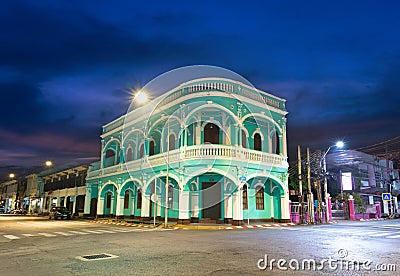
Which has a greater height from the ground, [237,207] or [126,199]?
[126,199]

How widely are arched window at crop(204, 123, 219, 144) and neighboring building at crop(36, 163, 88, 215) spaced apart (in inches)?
856

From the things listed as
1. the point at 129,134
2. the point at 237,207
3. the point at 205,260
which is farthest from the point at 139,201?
the point at 205,260

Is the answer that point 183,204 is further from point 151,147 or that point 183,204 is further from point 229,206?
point 151,147

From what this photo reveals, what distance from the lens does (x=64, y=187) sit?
4472 centimetres

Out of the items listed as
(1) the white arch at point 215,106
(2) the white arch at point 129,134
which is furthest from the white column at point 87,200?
(1) the white arch at point 215,106

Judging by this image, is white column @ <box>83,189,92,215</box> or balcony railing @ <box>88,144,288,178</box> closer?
balcony railing @ <box>88,144,288,178</box>

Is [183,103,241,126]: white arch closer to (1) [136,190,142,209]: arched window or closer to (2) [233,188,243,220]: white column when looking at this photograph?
(2) [233,188,243,220]: white column

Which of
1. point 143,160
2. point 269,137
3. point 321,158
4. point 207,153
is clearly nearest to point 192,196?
point 207,153

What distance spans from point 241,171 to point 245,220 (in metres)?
3.54

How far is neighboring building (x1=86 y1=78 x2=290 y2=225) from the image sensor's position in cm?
2020

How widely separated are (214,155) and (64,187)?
105 feet

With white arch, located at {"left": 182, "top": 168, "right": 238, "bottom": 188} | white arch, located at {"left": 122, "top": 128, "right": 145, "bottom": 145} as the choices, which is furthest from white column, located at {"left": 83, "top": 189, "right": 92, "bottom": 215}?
white arch, located at {"left": 182, "top": 168, "right": 238, "bottom": 188}

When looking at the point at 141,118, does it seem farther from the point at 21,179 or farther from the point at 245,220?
the point at 21,179

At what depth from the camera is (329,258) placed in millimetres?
7980
